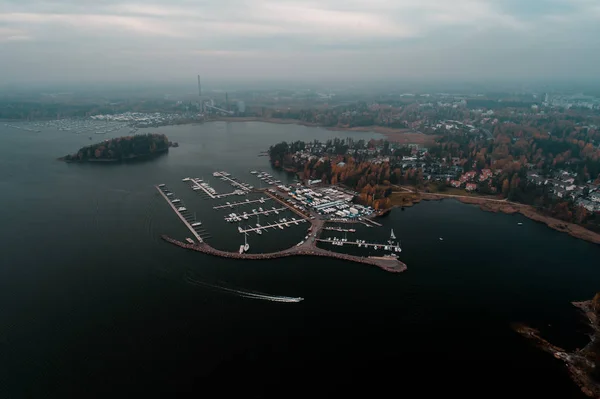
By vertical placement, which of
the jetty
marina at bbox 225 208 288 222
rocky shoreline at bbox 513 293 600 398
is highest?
marina at bbox 225 208 288 222

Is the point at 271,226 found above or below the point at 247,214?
below

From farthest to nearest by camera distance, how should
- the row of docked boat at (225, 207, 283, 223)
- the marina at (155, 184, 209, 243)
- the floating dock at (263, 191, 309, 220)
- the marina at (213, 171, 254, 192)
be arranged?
the marina at (213, 171, 254, 192)
the floating dock at (263, 191, 309, 220)
the row of docked boat at (225, 207, 283, 223)
the marina at (155, 184, 209, 243)

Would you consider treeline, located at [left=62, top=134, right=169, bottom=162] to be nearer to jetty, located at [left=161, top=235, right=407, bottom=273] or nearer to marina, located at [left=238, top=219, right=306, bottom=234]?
marina, located at [left=238, top=219, right=306, bottom=234]

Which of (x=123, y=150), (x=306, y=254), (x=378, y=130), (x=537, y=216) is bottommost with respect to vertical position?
(x=306, y=254)

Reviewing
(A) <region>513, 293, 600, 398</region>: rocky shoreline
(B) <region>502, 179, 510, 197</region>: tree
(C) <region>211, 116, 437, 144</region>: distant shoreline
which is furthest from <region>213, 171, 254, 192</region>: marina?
(C) <region>211, 116, 437, 144</region>: distant shoreline

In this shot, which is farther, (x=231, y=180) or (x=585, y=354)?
(x=231, y=180)

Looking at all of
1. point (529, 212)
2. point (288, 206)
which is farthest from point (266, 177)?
point (529, 212)

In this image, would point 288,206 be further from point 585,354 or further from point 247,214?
point 585,354
